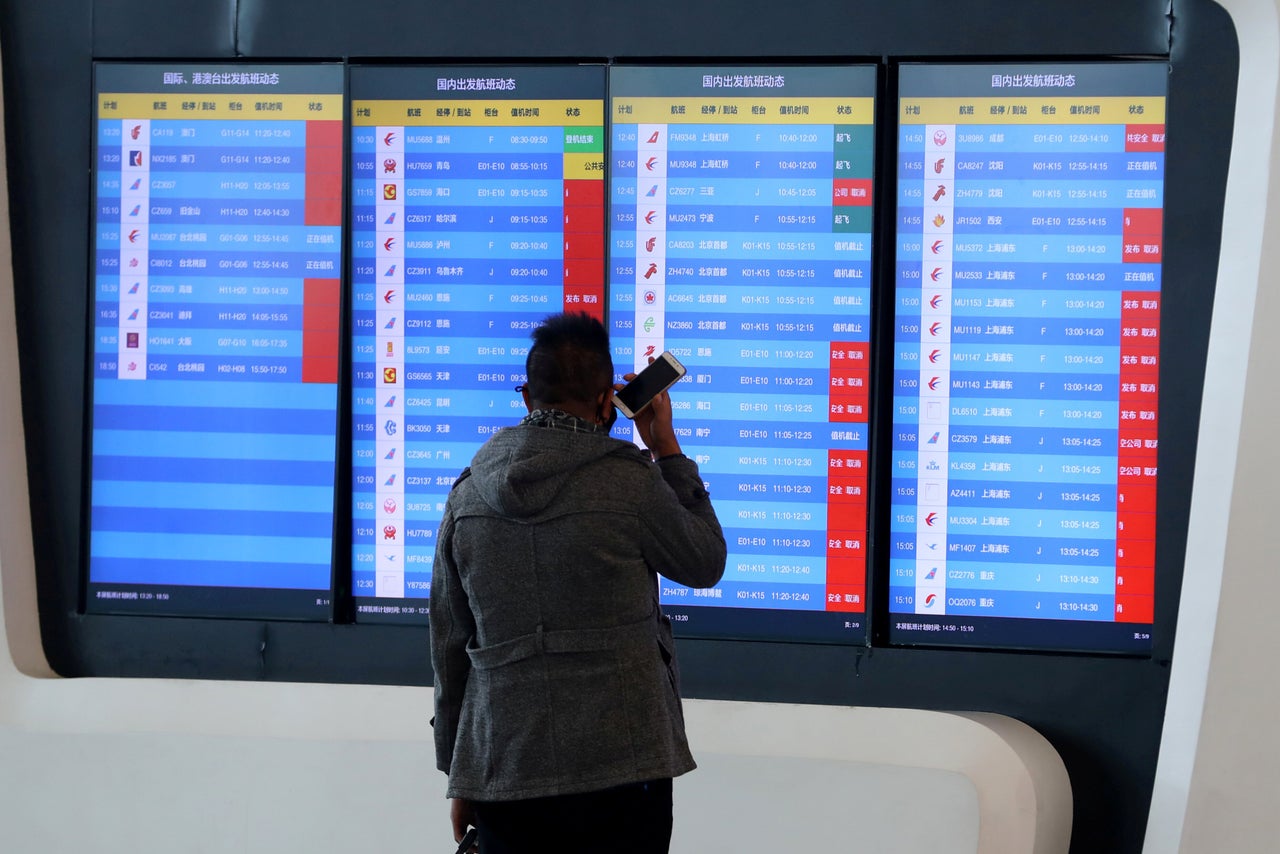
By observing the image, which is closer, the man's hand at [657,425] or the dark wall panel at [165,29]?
the man's hand at [657,425]

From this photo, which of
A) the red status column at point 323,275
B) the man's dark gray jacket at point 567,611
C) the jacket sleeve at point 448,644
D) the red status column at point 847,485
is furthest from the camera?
the red status column at point 323,275

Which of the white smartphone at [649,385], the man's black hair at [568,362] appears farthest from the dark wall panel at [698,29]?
the man's black hair at [568,362]

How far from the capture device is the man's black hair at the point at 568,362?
5.17ft

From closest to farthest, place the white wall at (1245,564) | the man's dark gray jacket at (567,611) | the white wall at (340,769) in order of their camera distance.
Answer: the man's dark gray jacket at (567,611) < the white wall at (1245,564) < the white wall at (340,769)

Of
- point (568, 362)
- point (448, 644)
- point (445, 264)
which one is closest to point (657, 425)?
point (568, 362)

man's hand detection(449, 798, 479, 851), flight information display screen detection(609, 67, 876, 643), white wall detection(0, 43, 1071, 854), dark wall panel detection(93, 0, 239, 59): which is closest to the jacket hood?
man's hand detection(449, 798, 479, 851)

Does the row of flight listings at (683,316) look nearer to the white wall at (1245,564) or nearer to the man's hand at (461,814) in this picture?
the white wall at (1245,564)

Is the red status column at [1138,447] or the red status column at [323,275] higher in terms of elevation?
the red status column at [323,275]

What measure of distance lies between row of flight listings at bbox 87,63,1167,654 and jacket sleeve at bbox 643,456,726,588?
902 mm

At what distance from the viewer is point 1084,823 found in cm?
247

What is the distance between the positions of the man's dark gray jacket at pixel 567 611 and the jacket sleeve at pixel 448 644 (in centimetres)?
5

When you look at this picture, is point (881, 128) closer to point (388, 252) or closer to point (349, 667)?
point (388, 252)

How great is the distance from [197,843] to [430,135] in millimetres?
1816

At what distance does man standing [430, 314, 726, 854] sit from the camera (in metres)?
1.52
